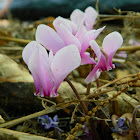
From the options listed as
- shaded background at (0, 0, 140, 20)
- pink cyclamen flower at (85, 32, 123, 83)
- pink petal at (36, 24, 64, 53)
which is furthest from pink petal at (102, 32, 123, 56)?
shaded background at (0, 0, 140, 20)

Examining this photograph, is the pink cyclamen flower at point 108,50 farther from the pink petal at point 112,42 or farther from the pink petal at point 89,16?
the pink petal at point 89,16

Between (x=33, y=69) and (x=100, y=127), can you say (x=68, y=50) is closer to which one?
(x=33, y=69)

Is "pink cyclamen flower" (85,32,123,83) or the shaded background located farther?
the shaded background

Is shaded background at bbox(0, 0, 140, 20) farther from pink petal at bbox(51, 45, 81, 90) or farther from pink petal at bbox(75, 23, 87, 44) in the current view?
pink petal at bbox(51, 45, 81, 90)

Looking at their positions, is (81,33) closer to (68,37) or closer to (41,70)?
(68,37)

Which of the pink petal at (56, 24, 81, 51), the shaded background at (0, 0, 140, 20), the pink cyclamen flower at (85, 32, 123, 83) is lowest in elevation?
the shaded background at (0, 0, 140, 20)

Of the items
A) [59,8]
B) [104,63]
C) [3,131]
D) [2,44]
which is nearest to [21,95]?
[3,131]

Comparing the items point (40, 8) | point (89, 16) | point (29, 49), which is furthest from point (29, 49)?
point (40, 8)

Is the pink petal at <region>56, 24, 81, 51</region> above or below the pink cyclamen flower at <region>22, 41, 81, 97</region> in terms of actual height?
above
